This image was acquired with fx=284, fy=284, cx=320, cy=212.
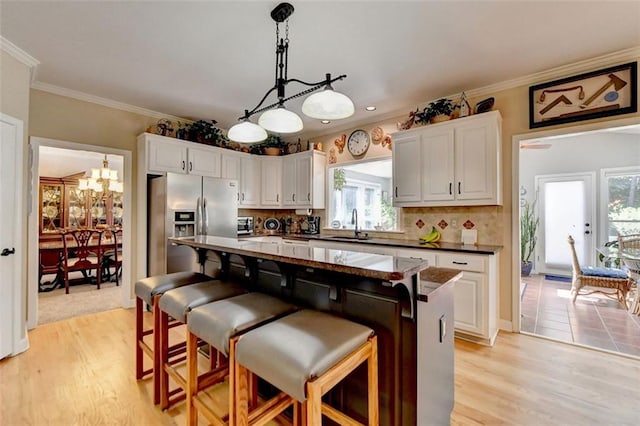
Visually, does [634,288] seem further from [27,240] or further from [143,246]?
[27,240]

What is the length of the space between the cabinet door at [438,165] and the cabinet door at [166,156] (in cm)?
321

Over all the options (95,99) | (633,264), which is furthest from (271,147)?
(633,264)

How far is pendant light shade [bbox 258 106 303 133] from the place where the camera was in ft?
6.34

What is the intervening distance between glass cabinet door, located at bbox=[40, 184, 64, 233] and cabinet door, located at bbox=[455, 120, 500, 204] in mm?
8513

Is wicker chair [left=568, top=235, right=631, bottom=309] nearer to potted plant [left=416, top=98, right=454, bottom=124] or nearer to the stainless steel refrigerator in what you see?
potted plant [left=416, top=98, right=454, bottom=124]

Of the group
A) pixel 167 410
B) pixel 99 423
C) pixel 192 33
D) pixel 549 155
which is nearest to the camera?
pixel 99 423

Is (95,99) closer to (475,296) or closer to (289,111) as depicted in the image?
(289,111)

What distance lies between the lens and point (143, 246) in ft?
12.2

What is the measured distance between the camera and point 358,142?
A: 436cm

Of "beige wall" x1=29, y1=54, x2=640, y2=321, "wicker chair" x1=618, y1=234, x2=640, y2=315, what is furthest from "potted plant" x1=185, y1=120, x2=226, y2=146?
"wicker chair" x1=618, y1=234, x2=640, y2=315

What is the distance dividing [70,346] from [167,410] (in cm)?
162

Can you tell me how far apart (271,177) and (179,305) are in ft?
11.6

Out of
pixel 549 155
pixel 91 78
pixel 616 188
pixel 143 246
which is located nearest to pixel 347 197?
pixel 143 246

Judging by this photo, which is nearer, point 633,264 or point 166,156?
point 633,264
